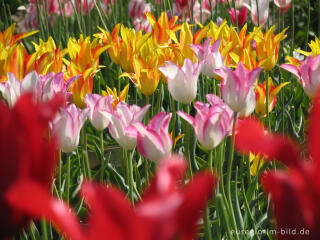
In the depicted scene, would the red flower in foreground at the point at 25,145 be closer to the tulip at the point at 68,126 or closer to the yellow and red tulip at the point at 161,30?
the tulip at the point at 68,126

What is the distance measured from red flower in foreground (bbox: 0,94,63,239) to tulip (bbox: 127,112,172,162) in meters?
0.59

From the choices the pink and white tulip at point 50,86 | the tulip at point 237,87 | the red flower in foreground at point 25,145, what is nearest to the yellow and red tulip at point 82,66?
the pink and white tulip at point 50,86

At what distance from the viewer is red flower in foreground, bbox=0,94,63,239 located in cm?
34

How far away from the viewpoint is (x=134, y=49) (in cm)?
162

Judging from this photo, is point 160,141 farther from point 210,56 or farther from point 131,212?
point 131,212

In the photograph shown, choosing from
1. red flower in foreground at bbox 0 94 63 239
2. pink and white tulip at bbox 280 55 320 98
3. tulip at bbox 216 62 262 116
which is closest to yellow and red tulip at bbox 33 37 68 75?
tulip at bbox 216 62 262 116

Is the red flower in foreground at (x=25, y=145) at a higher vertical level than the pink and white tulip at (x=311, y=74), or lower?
higher

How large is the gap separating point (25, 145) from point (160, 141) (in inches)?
24.7

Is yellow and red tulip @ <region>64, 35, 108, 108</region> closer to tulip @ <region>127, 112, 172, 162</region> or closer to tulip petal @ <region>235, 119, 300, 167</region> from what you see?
tulip @ <region>127, 112, 172, 162</region>

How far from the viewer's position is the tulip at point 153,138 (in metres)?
0.96

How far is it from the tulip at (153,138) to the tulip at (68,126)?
0.51 ft

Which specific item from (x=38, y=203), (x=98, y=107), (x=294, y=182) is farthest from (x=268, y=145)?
(x=98, y=107)

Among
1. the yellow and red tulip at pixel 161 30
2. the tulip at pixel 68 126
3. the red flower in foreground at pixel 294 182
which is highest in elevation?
the red flower in foreground at pixel 294 182

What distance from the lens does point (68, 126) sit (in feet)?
3.56
